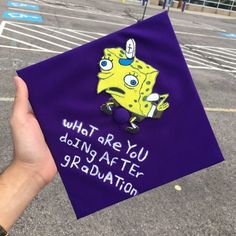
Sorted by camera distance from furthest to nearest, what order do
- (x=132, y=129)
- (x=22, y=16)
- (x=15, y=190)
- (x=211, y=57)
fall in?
1. (x=22, y=16)
2. (x=211, y=57)
3. (x=132, y=129)
4. (x=15, y=190)

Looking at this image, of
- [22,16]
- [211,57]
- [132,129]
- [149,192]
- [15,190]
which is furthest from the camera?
[22,16]

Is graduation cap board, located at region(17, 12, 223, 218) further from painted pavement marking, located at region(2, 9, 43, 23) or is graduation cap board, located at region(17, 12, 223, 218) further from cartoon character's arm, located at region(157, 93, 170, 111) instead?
painted pavement marking, located at region(2, 9, 43, 23)

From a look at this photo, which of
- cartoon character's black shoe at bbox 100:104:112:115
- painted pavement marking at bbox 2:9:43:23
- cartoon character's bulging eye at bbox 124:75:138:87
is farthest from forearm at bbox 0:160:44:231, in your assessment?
painted pavement marking at bbox 2:9:43:23

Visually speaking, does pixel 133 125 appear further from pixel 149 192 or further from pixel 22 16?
pixel 22 16

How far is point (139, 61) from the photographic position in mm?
2248

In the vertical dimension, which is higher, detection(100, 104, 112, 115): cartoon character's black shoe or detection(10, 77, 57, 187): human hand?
detection(100, 104, 112, 115): cartoon character's black shoe

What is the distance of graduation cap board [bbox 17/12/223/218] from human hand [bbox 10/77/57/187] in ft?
0.19

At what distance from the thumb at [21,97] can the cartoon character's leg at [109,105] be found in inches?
19.4

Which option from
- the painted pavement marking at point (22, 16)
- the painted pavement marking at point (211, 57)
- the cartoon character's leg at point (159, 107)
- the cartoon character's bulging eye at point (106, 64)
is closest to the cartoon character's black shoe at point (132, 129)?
the cartoon character's leg at point (159, 107)

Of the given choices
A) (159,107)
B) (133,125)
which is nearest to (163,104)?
(159,107)

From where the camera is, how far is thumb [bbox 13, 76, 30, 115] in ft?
7.39

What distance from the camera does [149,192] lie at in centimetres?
464

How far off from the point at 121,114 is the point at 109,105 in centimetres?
10

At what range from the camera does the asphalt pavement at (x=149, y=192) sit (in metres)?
3.96
